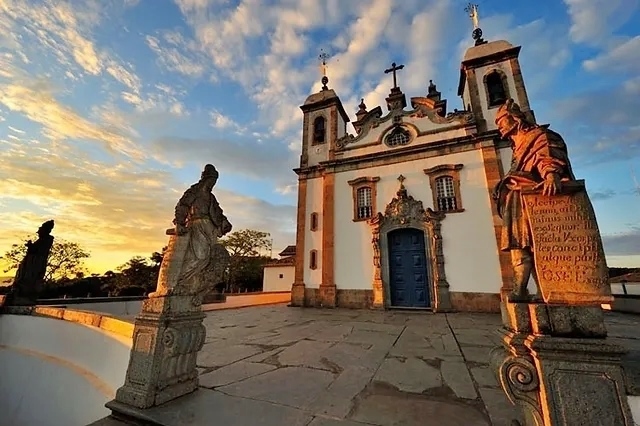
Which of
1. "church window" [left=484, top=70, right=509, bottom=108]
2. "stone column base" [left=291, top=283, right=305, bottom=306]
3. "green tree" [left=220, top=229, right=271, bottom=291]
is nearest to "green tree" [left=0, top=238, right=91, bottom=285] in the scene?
"green tree" [left=220, top=229, right=271, bottom=291]

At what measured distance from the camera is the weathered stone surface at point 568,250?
1.88 metres

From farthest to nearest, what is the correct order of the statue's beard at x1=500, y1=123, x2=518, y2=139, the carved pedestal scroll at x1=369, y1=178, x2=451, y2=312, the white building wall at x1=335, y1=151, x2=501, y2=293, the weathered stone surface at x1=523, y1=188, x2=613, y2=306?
the carved pedestal scroll at x1=369, y1=178, x2=451, y2=312 → the white building wall at x1=335, y1=151, x2=501, y2=293 → the statue's beard at x1=500, y1=123, x2=518, y2=139 → the weathered stone surface at x1=523, y1=188, x2=613, y2=306

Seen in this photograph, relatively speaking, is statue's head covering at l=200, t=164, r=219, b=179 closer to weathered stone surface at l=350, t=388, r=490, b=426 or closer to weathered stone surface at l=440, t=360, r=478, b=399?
weathered stone surface at l=350, t=388, r=490, b=426

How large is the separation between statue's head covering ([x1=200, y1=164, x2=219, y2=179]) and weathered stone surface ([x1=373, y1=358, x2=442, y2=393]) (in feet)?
10.2

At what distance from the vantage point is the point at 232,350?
443cm

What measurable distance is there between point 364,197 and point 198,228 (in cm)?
981

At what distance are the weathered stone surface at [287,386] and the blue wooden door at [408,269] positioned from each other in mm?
8038

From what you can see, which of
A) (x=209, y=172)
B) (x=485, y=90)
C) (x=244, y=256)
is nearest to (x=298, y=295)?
(x=209, y=172)

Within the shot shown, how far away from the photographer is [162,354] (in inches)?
103

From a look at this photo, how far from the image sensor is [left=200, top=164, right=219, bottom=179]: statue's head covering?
3366 mm

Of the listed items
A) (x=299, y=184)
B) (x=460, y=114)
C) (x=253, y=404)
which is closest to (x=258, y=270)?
(x=299, y=184)

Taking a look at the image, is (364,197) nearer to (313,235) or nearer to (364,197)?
(364,197)

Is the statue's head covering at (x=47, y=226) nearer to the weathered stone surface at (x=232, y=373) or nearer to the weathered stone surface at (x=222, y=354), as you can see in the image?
the weathered stone surface at (x=222, y=354)

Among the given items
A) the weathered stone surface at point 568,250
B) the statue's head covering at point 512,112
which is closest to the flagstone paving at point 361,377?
the weathered stone surface at point 568,250
